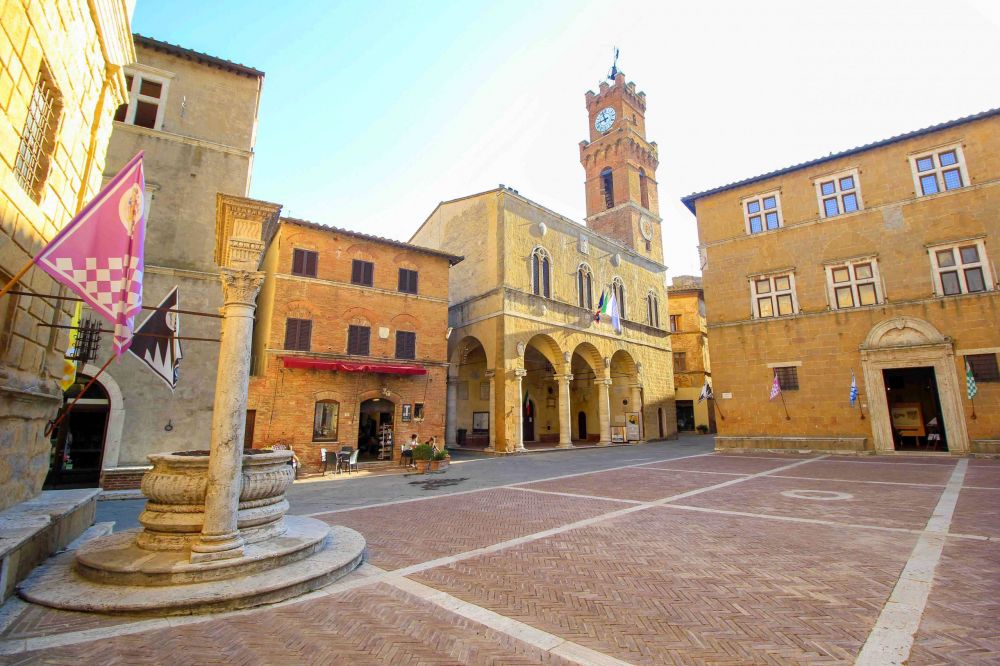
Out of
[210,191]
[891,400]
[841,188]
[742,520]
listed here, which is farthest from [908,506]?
[210,191]

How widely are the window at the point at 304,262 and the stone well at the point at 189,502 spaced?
549 inches

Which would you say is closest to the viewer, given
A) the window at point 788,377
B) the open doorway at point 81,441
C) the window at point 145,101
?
the open doorway at point 81,441

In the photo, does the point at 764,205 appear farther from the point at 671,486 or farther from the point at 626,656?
the point at 626,656

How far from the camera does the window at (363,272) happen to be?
19609 mm

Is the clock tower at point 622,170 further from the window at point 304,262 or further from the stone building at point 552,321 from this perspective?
the window at point 304,262

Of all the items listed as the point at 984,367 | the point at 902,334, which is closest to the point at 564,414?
the point at 902,334

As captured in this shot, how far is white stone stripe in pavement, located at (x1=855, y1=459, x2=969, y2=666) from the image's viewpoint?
11.0ft

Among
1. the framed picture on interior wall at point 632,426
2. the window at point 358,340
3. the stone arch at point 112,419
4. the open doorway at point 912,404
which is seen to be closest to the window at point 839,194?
the open doorway at point 912,404

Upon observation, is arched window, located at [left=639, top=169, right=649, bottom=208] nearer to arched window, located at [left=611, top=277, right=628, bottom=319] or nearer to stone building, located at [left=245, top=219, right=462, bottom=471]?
arched window, located at [left=611, top=277, right=628, bottom=319]

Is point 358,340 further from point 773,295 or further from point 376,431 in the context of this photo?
point 773,295

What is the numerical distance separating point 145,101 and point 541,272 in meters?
18.4

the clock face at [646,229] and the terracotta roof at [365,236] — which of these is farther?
the clock face at [646,229]

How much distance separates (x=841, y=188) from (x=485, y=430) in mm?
21163

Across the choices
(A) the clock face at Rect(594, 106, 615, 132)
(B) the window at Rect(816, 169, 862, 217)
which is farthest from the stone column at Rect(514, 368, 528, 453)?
(A) the clock face at Rect(594, 106, 615, 132)
